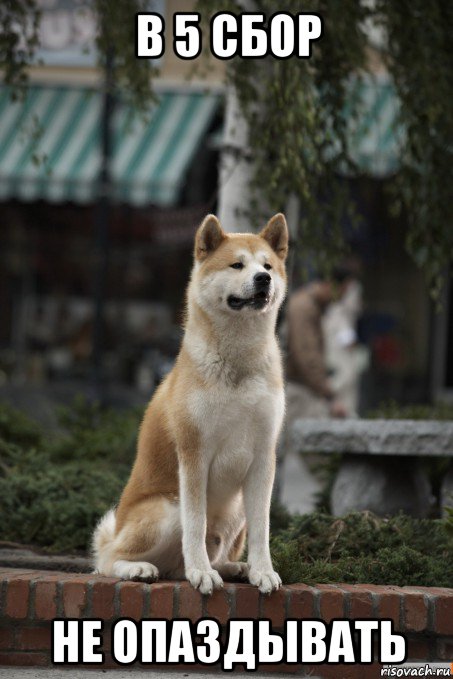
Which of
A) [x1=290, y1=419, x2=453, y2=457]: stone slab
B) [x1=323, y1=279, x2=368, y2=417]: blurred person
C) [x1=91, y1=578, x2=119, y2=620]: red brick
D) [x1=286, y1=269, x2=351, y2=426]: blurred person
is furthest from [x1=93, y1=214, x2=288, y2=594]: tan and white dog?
[x1=323, y1=279, x2=368, y2=417]: blurred person

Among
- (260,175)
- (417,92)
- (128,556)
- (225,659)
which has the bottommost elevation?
(225,659)

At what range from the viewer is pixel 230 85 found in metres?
6.61

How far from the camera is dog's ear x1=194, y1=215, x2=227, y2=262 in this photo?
4285 millimetres

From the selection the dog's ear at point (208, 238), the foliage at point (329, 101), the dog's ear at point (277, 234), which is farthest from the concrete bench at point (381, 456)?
the dog's ear at point (208, 238)

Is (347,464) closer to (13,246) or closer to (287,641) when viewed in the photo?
(287,641)

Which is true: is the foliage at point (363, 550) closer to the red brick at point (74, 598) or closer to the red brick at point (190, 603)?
the red brick at point (190, 603)

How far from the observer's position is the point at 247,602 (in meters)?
4.29

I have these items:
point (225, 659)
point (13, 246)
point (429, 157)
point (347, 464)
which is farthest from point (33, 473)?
point (13, 246)

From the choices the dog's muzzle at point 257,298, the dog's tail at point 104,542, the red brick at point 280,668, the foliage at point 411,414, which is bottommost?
the red brick at point 280,668

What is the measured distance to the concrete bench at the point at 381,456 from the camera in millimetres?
6270

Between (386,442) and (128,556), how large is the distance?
2.28 metres

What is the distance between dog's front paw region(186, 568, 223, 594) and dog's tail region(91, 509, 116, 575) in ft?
1.66

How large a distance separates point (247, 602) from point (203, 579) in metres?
0.22

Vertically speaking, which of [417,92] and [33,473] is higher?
[417,92]
